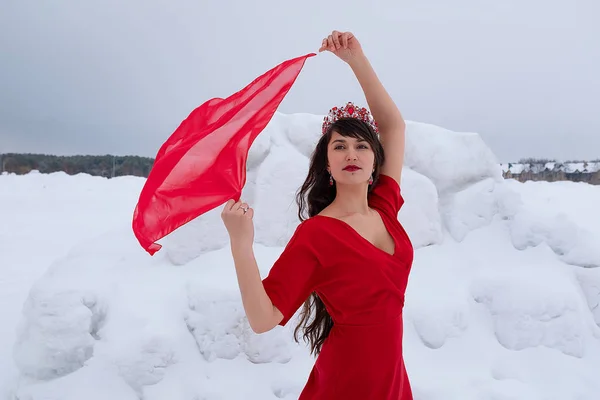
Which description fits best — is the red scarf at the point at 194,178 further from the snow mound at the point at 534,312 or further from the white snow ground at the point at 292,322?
the snow mound at the point at 534,312

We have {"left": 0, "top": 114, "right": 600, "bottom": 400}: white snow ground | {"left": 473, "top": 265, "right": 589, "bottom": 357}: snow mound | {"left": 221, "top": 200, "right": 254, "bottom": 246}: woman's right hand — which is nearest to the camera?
{"left": 221, "top": 200, "right": 254, "bottom": 246}: woman's right hand

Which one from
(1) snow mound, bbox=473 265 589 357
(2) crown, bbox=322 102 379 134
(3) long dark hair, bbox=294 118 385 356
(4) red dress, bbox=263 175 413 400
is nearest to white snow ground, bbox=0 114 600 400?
(1) snow mound, bbox=473 265 589 357

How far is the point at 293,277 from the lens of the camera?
1.01m

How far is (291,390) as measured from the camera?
2.31 m

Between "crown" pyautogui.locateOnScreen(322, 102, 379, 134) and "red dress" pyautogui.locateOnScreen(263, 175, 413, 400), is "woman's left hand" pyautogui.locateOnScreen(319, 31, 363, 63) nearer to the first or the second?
"crown" pyautogui.locateOnScreen(322, 102, 379, 134)

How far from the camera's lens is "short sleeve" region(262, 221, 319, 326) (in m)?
0.99

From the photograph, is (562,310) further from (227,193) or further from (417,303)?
(227,193)

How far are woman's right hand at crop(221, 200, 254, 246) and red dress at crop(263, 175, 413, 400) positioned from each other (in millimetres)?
130

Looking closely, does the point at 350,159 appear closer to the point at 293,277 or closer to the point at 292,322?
the point at 293,277

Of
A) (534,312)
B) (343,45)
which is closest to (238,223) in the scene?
(343,45)

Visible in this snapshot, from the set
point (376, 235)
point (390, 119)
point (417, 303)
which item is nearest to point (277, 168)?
point (417, 303)

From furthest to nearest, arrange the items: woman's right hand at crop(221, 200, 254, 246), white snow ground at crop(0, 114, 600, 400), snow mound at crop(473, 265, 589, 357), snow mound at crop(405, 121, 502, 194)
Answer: snow mound at crop(405, 121, 502, 194) → snow mound at crop(473, 265, 589, 357) → white snow ground at crop(0, 114, 600, 400) → woman's right hand at crop(221, 200, 254, 246)

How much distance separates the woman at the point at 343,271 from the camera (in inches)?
38.1

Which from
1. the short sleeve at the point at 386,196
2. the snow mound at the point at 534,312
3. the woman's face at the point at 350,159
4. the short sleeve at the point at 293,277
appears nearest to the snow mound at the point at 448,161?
the snow mound at the point at 534,312
